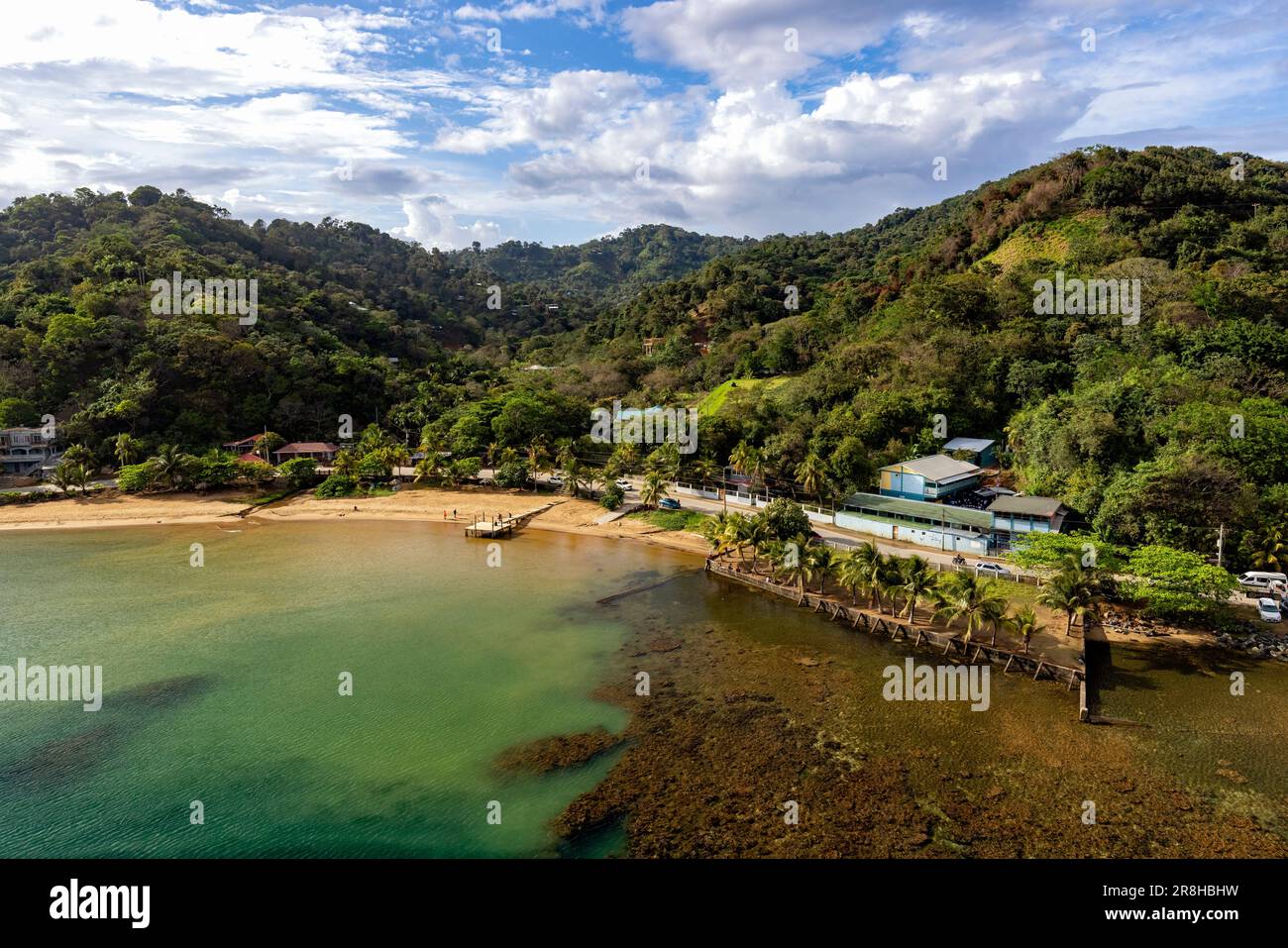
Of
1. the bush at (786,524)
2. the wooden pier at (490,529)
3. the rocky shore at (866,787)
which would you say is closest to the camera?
the rocky shore at (866,787)

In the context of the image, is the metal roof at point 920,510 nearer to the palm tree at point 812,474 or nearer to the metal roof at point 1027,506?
the metal roof at point 1027,506

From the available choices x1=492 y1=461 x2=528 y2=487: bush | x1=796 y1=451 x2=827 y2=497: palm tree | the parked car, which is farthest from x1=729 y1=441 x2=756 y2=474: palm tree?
x1=492 y1=461 x2=528 y2=487: bush

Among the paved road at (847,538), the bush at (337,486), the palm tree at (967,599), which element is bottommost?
the palm tree at (967,599)

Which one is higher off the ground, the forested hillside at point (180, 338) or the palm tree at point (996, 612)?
the forested hillside at point (180, 338)

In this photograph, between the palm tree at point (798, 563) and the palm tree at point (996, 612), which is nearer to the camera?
the palm tree at point (996, 612)

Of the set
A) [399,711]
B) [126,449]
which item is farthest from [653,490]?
[126,449]

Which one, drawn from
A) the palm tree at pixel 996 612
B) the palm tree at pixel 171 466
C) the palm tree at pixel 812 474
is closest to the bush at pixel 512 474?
the palm tree at pixel 812 474

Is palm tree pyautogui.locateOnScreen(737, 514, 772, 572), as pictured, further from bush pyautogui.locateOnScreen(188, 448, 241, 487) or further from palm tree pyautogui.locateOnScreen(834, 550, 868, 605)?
bush pyautogui.locateOnScreen(188, 448, 241, 487)

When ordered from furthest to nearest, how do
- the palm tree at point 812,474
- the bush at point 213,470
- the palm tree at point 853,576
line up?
the bush at point 213,470 → the palm tree at point 812,474 → the palm tree at point 853,576
